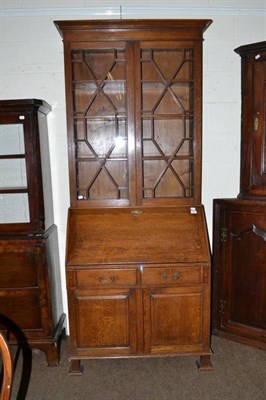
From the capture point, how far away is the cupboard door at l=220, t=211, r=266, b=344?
2.24 meters

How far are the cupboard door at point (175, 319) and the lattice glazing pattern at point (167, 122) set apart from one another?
686mm

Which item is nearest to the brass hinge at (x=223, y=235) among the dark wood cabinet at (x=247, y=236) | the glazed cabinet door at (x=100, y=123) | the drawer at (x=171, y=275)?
the dark wood cabinet at (x=247, y=236)

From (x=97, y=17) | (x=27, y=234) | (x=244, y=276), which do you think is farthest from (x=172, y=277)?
(x=97, y=17)

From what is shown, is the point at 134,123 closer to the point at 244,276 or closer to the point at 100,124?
the point at 100,124

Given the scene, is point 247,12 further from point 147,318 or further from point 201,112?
point 147,318

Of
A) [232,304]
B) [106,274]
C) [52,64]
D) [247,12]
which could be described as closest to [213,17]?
[247,12]

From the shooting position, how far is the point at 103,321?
207cm

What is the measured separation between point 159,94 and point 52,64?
806 millimetres

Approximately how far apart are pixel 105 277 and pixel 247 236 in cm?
105

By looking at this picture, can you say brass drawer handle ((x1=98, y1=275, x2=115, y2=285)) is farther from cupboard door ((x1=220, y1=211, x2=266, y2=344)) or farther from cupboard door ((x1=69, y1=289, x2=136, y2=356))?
cupboard door ((x1=220, y1=211, x2=266, y2=344))

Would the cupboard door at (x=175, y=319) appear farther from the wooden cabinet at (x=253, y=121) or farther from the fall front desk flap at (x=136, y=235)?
the wooden cabinet at (x=253, y=121)

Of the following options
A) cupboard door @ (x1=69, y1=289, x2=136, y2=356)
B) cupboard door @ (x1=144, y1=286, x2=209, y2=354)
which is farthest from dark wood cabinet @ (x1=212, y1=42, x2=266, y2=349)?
cupboard door @ (x1=69, y1=289, x2=136, y2=356)

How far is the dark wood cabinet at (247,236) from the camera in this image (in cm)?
216

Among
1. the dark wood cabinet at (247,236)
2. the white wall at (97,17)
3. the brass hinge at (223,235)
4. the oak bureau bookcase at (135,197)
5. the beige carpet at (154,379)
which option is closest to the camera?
the beige carpet at (154,379)
